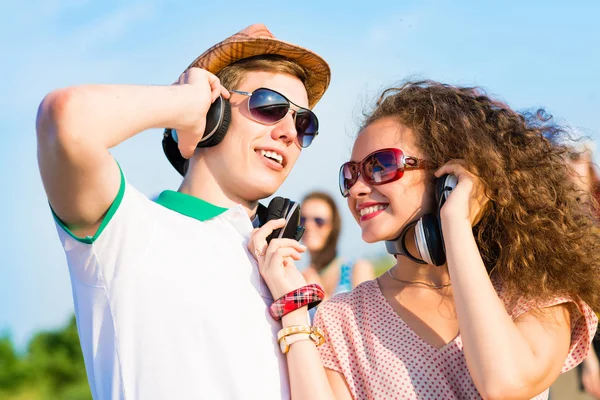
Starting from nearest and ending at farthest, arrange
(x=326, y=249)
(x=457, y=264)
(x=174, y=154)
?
(x=457, y=264)
(x=174, y=154)
(x=326, y=249)

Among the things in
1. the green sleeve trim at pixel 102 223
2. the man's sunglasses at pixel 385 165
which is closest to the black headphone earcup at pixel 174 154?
the man's sunglasses at pixel 385 165

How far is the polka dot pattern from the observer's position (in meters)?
2.56

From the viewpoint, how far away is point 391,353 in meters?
2.64

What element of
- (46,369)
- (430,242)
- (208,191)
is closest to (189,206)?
(208,191)

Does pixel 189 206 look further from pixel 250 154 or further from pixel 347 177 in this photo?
pixel 347 177

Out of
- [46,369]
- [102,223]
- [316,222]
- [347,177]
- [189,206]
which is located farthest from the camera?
[46,369]

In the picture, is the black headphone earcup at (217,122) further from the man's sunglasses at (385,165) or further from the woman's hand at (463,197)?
the woman's hand at (463,197)

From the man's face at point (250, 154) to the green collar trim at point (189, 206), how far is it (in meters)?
0.19

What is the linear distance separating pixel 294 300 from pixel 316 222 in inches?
182

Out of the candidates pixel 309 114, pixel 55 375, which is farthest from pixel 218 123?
pixel 55 375

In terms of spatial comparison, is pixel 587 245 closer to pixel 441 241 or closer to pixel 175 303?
pixel 441 241

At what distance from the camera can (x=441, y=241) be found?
8.71 ft

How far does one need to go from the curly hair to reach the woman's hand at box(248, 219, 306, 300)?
0.73 meters

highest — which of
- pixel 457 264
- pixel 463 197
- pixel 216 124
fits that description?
pixel 216 124
